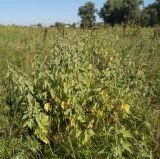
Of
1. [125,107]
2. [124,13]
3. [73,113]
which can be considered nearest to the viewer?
[125,107]

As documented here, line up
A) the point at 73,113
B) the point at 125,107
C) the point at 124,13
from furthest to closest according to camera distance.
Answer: the point at 124,13, the point at 73,113, the point at 125,107

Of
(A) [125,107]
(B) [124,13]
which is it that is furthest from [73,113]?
(B) [124,13]

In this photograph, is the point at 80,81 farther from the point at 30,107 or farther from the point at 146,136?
the point at 146,136

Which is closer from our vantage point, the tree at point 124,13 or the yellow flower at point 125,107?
the yellow flower at point 125,107

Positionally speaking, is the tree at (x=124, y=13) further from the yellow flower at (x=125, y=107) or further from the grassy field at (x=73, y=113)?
the yellow flower at (x=125, y=107)

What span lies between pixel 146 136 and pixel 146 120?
145 millimetres

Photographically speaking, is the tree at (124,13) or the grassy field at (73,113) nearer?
the grassy field at (73,113)

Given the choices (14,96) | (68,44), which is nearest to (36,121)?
(14,96)

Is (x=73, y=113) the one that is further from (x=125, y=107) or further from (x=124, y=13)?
(x=124, y=13)

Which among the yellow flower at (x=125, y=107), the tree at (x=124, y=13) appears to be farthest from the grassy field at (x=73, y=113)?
the tree at (x=124, y=13)

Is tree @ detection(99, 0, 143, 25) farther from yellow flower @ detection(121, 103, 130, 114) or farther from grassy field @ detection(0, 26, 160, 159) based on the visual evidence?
yellow flower @ detection(121, 103, 130, 114)

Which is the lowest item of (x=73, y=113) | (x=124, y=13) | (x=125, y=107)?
(x=124, y=13)

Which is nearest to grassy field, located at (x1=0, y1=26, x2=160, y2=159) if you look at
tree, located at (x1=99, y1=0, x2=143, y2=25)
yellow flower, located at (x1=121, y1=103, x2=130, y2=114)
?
yellow flower, located at (x1=121, y1=103, x2=130, y2=114)

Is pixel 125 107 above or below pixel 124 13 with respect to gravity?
above
